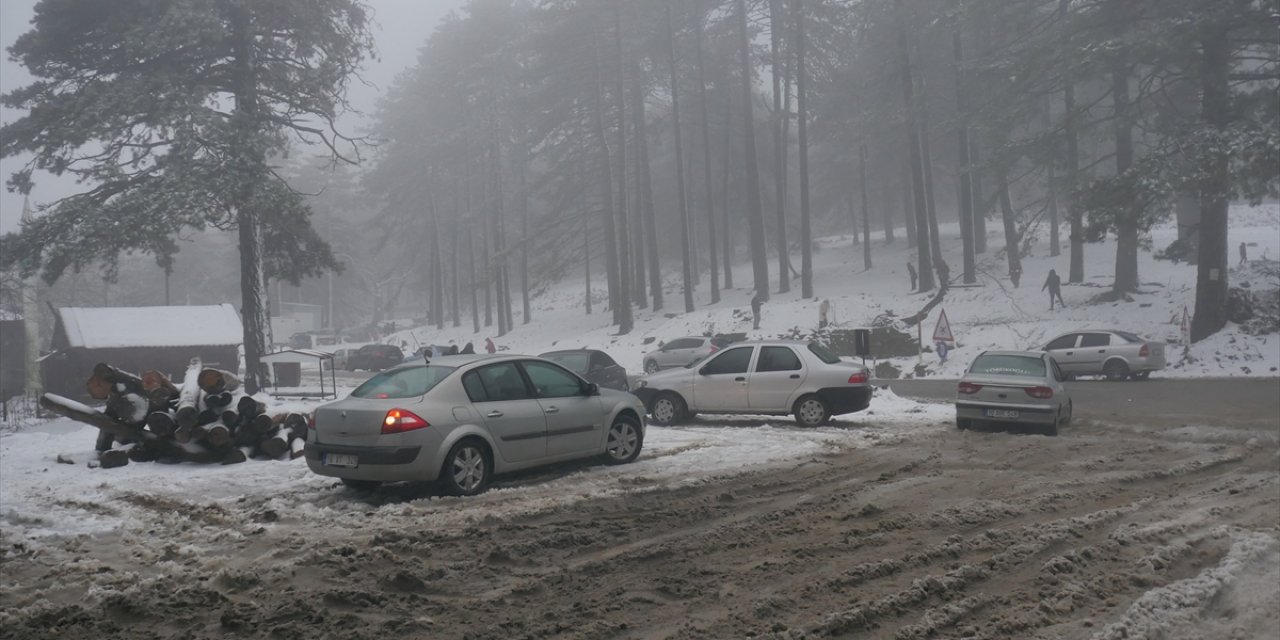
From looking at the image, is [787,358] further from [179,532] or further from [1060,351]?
[1060,351]

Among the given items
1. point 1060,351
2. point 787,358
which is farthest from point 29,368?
point 1060,351

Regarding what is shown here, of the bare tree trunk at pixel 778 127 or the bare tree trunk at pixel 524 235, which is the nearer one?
the bare tree trunk at pixel 778 127

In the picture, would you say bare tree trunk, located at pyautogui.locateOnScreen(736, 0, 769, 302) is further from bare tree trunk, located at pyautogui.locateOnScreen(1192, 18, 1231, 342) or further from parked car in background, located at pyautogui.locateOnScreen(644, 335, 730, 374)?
bare tree trunk, located at pyautogui.locateOnScreen(1192, 18, 1231, 342)

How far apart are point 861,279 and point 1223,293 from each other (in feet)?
64.6

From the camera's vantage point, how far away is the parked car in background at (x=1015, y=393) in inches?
574

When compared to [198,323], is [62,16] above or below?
above

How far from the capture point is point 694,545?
7039mm

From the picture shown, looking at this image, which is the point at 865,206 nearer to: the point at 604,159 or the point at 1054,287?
the point at 604,159

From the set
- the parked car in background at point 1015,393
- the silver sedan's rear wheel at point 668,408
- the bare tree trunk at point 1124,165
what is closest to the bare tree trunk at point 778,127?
the bare tree trunk at point 1124,165

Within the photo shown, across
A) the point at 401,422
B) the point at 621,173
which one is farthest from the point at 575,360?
the point at 621,173

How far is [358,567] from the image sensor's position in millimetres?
6555

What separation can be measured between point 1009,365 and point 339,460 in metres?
11.2

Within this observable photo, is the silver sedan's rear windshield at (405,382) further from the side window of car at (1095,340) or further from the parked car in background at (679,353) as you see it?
the parked car in background at (679,353)

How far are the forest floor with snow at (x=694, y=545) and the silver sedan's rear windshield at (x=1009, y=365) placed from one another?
148 cm
